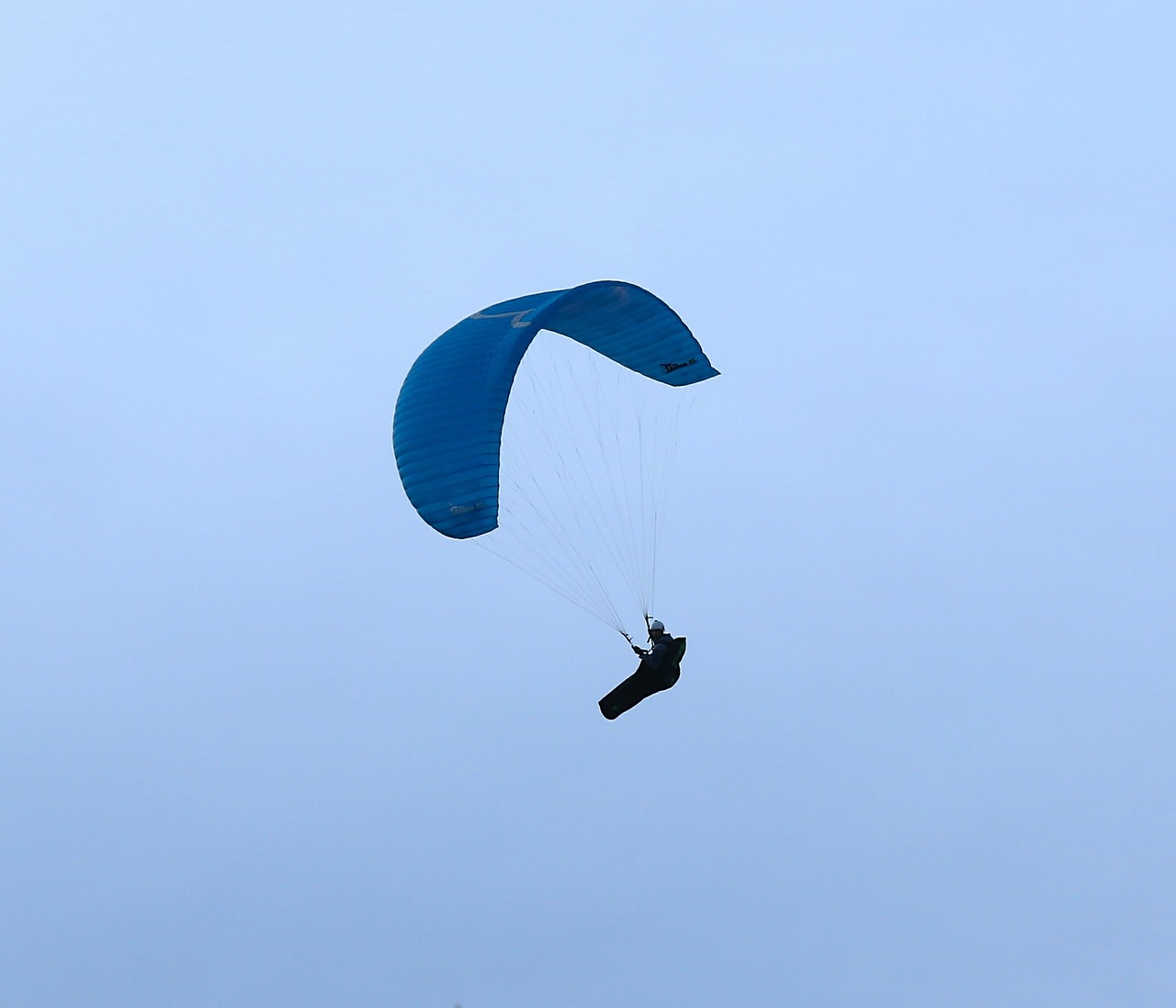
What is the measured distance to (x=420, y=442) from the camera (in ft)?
86.4

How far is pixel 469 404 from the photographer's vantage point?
2633 cm

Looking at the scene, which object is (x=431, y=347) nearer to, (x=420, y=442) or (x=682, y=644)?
(x=420, y=442)

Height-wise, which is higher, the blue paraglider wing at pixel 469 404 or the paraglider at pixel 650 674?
the blue paraglider wing at pixel 469 404

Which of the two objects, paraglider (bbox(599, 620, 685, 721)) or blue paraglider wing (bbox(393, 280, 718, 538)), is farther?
paraglider (bbox(599, 620, 685, 721))

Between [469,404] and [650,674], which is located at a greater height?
[469,404]

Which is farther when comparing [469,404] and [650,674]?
[650,674]

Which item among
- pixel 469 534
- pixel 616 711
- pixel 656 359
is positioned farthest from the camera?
pixel 656 359

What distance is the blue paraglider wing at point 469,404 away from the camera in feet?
85.1

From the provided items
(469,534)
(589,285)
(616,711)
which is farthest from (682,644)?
(589,285)

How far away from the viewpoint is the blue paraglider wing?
25.9m

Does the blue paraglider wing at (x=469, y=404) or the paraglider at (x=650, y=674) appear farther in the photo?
the paraglider at (x=650, y=674)

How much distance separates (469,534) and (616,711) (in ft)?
13.9

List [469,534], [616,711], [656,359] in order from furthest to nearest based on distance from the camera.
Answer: [656,359] → [616,711] → [469,534]

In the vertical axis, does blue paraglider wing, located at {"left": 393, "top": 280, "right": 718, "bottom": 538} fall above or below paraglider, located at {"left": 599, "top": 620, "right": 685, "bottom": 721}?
above
